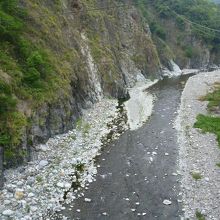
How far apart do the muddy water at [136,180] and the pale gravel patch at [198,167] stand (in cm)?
64

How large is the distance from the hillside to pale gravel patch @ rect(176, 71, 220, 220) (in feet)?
36.0

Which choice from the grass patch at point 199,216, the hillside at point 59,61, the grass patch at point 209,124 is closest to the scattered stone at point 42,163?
the hillside at point 59,61

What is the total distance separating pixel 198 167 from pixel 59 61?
18260 mm

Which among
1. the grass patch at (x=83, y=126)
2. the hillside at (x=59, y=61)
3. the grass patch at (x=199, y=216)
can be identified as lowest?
the grass patch at (x=199, y=216)

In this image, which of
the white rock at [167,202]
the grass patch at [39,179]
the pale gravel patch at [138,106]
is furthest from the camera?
the pale gravel patch at [138,106]

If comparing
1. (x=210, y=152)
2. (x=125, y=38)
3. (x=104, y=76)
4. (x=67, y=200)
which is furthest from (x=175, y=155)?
(x=125, y=38)

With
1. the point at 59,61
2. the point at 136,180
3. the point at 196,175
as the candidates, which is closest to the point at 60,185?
the point at 136,180

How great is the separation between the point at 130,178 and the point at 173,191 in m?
3.24

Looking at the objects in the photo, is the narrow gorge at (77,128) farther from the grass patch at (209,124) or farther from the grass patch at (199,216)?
the grass patch at (209,124)

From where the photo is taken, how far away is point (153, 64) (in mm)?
79375

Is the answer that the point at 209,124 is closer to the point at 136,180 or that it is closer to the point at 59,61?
the point at 136,180

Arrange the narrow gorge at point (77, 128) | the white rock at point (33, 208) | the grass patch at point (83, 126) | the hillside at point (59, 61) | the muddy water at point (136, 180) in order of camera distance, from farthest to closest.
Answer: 1. the grass patch at point (83, 126)
2. the hillside at point (59, 61)
3. the narrow gorge at point (77, 128)
4. the muddy water at point (136, 180)
5. the white rock at point (33, 208)

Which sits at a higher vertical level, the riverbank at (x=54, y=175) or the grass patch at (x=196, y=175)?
the riverbank at (x=54, y=175)

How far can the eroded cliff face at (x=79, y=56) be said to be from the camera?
28919 millimetres
